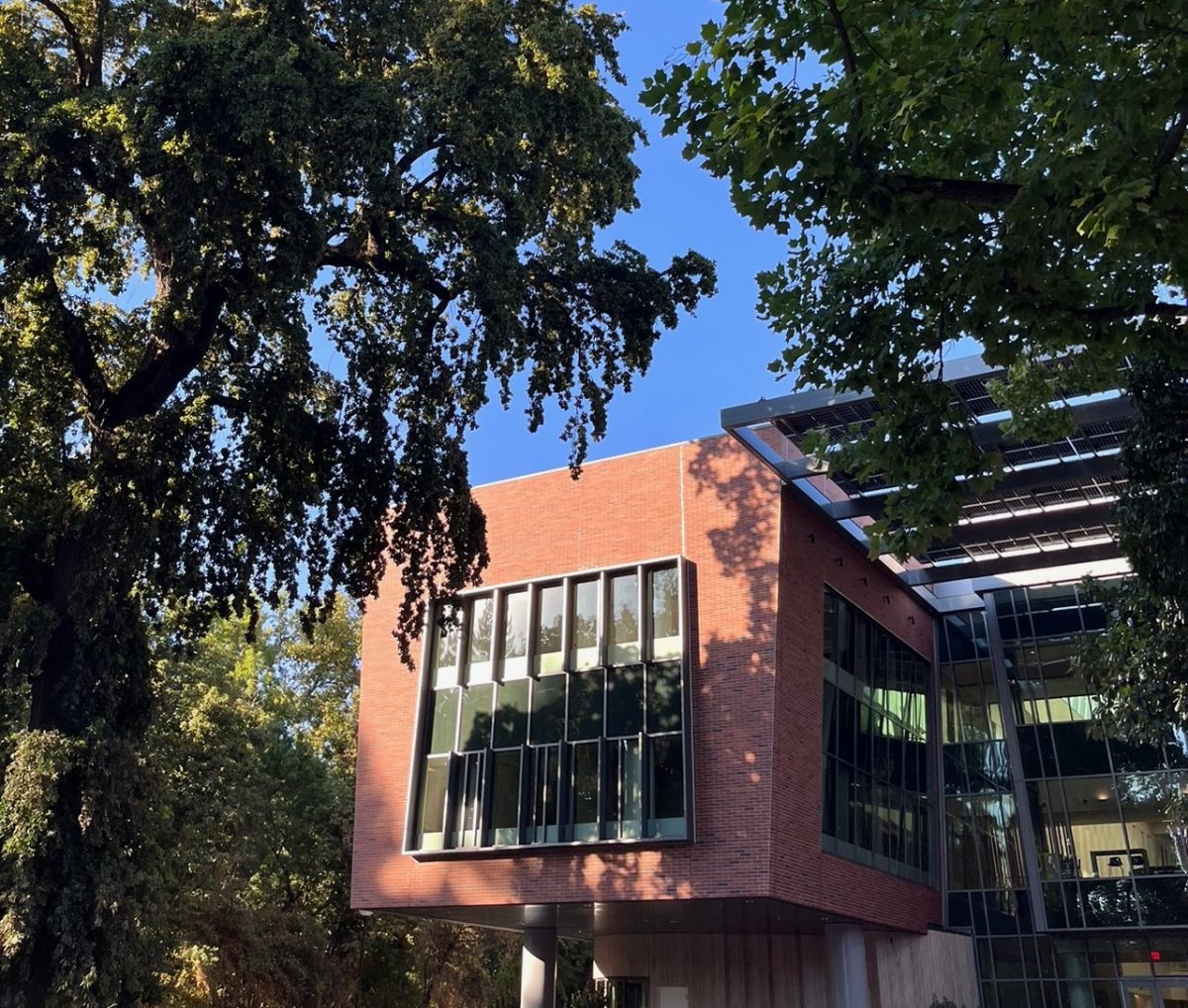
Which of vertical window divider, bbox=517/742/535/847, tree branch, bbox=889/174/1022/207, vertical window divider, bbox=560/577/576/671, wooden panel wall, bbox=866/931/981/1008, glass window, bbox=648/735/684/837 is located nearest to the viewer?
tree branch, bbox=889/174/1022/207

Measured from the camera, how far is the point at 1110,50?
7.20 metres

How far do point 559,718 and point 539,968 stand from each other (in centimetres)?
600

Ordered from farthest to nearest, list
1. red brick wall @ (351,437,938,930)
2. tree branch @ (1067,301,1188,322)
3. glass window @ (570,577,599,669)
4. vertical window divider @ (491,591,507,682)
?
vertical window divider @ (491,591,507,682) < glass window @ (570,577,599,669) < red brick wall @ (351,437,938,930) < tree branch @ (1067,301,1188,322)

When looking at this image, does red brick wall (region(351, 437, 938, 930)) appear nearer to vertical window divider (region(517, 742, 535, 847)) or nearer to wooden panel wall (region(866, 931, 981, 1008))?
vertical window divider (region(517, 742, 535, 847))

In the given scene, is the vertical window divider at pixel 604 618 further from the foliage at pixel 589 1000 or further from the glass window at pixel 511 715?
the foliage at pixel 589 1000

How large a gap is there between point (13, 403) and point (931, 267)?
1084cm

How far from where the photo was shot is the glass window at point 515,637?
21.4 m

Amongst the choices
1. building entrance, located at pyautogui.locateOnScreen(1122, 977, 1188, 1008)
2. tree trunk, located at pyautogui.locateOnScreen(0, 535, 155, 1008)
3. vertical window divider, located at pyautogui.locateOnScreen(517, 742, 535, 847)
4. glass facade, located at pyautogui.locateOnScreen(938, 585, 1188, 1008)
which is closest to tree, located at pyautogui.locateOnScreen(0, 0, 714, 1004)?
tree trunk, located at pyautogui.locateOnScreen(0, 535, 155, 1008)

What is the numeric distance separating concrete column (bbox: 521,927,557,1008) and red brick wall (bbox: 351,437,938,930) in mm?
2933

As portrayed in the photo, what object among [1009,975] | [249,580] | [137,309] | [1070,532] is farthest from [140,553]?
[1009,975]

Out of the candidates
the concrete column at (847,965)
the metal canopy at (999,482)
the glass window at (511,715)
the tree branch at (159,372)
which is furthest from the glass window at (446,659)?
the tree branch at (159,372)

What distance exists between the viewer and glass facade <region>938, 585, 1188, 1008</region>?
24250 mm

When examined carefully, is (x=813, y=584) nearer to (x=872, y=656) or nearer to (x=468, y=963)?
(x=872, y=656)

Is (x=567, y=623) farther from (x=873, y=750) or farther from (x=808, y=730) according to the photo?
(x=873, y=750)
